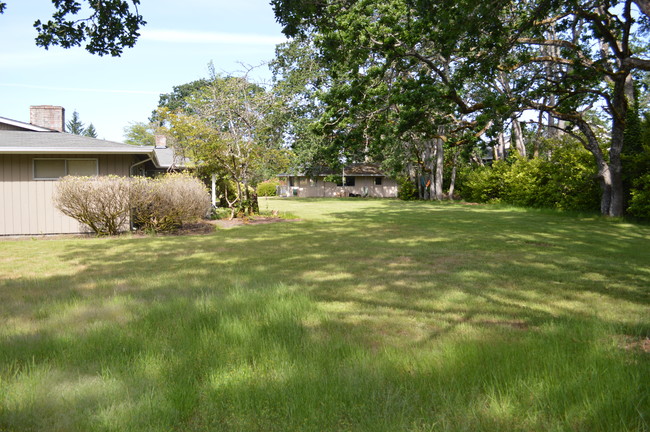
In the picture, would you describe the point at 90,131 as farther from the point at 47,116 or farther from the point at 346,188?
the point at 47,116

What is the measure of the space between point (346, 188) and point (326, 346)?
5363 cm

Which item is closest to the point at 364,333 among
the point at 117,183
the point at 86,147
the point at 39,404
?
the point at 39,404

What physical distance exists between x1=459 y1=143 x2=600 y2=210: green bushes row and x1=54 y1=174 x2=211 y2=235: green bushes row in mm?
16279

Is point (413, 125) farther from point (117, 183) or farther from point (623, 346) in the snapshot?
point (623, 346)

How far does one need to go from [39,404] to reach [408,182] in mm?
41863

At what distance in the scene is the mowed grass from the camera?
9.36 feet

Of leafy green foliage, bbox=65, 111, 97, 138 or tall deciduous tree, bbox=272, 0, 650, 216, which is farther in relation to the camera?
leafy green foliage, bbox=65, 111, 97, 138

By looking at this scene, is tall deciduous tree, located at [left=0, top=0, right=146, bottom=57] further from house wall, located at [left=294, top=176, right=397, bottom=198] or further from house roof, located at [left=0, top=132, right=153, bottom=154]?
house wall, located at [left=294, top=176, right=397, bottom=198]

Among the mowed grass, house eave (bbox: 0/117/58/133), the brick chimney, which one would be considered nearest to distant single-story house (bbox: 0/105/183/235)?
house eave (bbox: 0/117/58/133)

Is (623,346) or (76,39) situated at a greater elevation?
(76,39)

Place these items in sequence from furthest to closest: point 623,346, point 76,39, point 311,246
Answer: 1. point 311,246
2. point 76,39
3. point 623,346

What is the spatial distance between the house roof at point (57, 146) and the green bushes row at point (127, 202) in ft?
4.68

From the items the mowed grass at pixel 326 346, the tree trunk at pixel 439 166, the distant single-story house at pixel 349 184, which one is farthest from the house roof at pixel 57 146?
the distant single-story house at pixel 349 184

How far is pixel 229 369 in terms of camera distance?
3.53 meters
